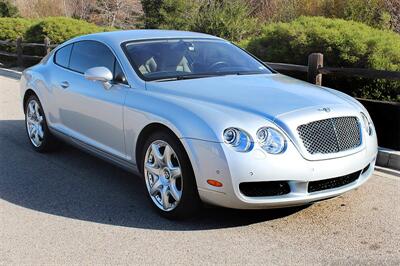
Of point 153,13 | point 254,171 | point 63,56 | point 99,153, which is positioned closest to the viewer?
point 254,171

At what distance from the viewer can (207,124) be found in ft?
13.7

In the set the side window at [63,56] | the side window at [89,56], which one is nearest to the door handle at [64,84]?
the side window at [89,56]

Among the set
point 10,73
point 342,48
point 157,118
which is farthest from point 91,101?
point 10,73

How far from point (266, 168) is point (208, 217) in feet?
2.98

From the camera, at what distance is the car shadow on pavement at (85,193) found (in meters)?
4.66

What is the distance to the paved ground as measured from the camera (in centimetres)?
396

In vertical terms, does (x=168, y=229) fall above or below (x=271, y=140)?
below

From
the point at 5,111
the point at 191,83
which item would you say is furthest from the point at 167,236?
the point at 5,111

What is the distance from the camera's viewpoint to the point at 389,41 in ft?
25.0

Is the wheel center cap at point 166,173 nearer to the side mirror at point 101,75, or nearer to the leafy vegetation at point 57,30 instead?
the side mirror at point 101,75

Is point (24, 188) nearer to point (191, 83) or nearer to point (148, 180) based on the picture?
point (148, 180)

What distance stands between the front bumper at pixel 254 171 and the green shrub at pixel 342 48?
3382 millimetres

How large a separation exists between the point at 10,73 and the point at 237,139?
13.8 meters

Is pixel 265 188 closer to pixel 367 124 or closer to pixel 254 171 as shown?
pixel 254 171
